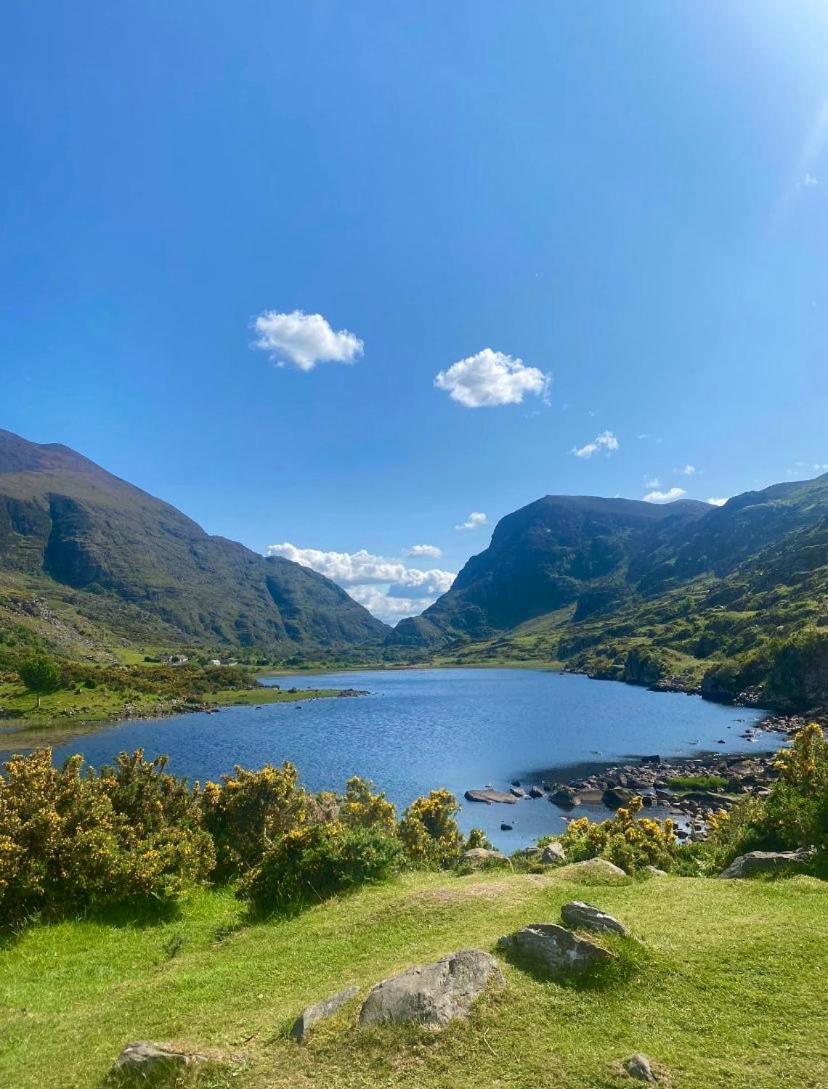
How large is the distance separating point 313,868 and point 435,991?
12933 mm

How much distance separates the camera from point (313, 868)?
23.9m

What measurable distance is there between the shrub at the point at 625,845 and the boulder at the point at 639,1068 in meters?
17.2

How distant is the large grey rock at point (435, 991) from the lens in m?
11.9

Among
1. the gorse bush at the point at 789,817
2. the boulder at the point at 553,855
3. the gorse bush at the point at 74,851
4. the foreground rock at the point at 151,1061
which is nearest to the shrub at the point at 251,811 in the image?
the gorse bush at the point at 74,851

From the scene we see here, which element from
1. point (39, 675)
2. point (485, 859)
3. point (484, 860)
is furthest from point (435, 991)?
point (39, 675)

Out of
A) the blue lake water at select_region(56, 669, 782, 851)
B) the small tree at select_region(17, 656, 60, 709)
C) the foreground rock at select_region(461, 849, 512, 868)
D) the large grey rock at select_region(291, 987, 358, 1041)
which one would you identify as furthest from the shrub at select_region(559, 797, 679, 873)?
the small tree at select_region(17, 656, 60, 709)

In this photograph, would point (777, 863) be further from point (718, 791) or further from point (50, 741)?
point (50, 741)

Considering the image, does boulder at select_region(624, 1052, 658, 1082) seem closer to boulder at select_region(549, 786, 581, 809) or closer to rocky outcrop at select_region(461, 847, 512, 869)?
rocky outcrop at select_region(461, 847, 512, 869)

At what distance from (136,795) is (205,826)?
439 centimetres

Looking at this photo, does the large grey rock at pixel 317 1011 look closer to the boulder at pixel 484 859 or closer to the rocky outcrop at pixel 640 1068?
the rocky outcrop at pixel 640 1068

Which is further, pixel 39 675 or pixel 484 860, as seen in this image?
pixel 39 675

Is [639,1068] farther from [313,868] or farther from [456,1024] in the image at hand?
[313,868]

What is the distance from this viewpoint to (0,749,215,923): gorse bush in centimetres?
2256

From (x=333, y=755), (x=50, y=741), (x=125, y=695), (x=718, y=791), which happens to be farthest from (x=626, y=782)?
(x=125, y=695)
